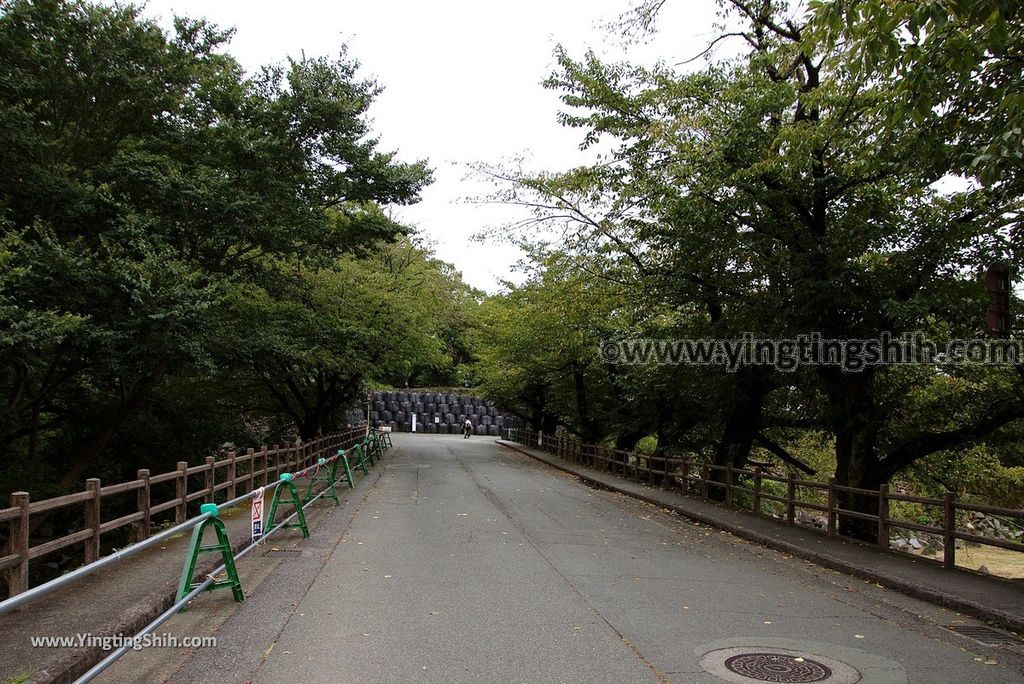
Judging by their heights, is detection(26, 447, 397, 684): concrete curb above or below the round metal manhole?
above

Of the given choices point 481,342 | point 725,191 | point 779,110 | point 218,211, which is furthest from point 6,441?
point 481,342

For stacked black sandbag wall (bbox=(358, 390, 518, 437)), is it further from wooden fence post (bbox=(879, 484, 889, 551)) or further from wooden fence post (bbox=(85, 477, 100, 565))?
wooden fence post (bbox=(85, 477, 100, 565))

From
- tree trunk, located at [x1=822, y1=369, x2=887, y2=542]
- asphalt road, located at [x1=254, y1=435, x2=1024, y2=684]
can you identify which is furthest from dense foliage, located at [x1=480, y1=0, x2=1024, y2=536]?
asphalt road, located at [x1=254, y1=435, x2=1024, y2=684]

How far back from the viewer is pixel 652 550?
35.1 ft

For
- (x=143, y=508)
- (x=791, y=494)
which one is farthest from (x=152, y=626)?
(x=791, y=494)

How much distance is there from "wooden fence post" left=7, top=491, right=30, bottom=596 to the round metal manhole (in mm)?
5908

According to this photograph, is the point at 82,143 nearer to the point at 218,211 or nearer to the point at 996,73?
the point at 218,211

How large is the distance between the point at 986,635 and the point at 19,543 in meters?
8.89

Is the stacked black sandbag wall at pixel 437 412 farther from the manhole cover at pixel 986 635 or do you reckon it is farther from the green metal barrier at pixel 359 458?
the manhole cover at pixel 986 635

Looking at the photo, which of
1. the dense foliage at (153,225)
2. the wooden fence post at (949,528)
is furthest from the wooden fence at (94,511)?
the wooden fence post at (949,528)

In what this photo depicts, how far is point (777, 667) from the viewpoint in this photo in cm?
540

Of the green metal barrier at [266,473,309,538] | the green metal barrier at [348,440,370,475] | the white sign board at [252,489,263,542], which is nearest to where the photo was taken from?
the white sign board at [252,489,263,542]

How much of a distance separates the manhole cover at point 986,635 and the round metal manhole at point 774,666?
1940mm

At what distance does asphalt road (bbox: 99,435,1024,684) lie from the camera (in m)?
5.23
